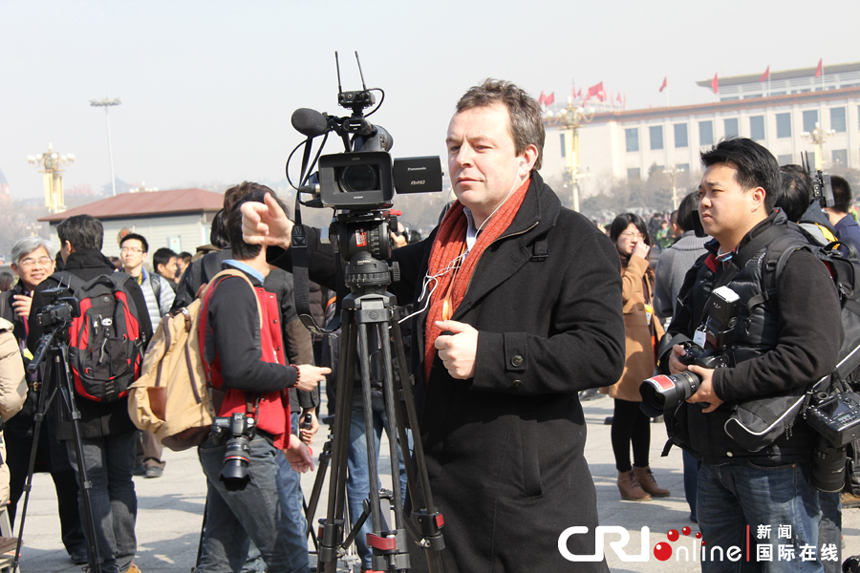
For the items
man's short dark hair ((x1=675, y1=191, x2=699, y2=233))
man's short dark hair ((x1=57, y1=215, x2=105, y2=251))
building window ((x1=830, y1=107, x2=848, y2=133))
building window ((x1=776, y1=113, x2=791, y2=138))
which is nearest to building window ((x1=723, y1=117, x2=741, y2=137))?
building window ((x1=776, y1=113, x2=791, y2=138))

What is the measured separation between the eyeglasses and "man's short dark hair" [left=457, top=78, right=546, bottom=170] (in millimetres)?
4117

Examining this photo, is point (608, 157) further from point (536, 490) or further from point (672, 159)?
point (536, 490)

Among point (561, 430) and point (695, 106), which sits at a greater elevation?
point (695, 106)

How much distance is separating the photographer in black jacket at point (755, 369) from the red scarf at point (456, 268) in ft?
3.13

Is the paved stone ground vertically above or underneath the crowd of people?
underneath

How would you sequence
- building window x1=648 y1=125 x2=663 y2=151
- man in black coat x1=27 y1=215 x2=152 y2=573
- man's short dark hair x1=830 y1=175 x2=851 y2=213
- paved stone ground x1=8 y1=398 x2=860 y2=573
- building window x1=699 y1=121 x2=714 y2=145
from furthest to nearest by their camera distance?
1. building window x1=648 y1=125 x2=663 y2=151
2. building window x1=699 y1=121 x2=714 y2=145
3. man's short dark hair x1=830 y1=175 x2=851 y2=213
4. paved stone ground x1=8 y1=398 x2=860 y2=573
5. man in black coat x1=27 y1=215 x2=152 y2=573

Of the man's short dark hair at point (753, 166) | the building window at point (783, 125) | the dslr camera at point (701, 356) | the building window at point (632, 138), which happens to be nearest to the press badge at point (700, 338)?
the dslr camera at point (701, 356)

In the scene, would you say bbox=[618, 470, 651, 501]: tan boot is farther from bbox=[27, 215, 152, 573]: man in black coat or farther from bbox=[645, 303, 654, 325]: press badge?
bbox=[27, 215, 152, 573]: man in black coat

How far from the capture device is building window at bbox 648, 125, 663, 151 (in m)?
105

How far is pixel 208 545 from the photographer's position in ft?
10.6

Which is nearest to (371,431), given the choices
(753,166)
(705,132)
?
(753,166)

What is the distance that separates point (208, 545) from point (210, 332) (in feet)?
Answer: 2.94

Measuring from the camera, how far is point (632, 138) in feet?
350

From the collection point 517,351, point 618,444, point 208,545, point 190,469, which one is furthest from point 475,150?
point 190,469
